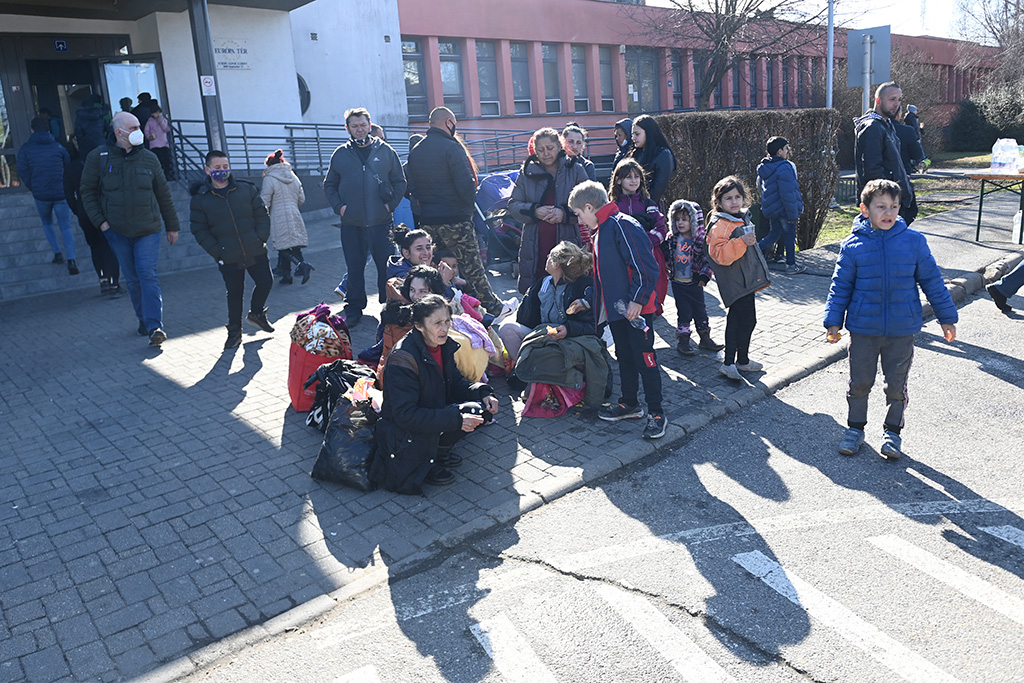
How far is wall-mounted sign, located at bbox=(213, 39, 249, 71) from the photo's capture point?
59.1 feet

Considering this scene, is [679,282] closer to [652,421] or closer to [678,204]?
[678,204]

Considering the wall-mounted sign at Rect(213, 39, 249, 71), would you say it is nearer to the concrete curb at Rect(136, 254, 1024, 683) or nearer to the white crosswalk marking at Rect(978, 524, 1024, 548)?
the concrete curb at Rect(136, 254, 1024, 683)

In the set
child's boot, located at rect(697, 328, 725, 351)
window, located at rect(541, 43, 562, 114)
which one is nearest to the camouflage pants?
child's boot, located at rect(697, 328, 725, 351)

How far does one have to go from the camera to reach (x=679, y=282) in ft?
23.8

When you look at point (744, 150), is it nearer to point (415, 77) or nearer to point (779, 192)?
point (779, 192)

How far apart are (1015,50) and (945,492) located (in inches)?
1290

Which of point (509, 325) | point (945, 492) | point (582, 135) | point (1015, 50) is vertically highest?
point (1015, 50)

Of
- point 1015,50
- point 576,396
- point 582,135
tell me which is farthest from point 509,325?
point 1015,50

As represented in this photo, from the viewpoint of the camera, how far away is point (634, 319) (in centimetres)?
553

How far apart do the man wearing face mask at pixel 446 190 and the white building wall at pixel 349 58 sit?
48.8 ft

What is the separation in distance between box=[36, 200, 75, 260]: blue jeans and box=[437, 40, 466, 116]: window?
54.1ft

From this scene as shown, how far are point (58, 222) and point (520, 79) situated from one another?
20264mm

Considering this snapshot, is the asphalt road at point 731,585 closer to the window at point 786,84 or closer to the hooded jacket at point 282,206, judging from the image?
the hooded jacket at point 282,206

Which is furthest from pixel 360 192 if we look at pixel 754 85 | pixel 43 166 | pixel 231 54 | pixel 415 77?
pixel 754 85
